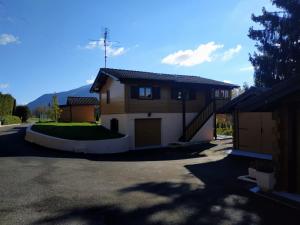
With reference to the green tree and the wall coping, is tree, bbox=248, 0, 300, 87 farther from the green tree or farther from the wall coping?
the green tree

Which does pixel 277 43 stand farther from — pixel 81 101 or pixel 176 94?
pixel 81 101

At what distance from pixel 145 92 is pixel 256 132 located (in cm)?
921

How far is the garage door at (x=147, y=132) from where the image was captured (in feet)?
76.0

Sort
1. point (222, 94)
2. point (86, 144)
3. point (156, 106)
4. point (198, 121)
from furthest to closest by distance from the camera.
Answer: point (222, 94)
point (198, 121)
point (156, 106)
point (86, 144)

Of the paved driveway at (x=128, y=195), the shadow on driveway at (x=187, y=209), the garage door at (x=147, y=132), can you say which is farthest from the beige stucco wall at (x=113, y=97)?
the shadow on driveway at (x=187, y=209)

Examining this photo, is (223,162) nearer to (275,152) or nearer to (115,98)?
(275,152)

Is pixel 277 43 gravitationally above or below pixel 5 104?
above

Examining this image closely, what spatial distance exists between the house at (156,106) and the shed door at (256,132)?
702cm

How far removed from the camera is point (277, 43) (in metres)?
25.6

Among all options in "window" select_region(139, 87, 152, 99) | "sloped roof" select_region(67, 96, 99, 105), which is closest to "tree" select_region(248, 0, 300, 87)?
"window" select_region(139, 87, 152, 99)

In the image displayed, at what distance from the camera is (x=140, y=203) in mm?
8172

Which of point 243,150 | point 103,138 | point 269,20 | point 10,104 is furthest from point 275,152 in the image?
point 10,104

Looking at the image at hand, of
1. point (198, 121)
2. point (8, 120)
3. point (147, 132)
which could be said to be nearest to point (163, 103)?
point (147, 132)

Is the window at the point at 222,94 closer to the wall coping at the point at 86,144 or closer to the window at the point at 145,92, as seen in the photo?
the window at the point at 145,92
